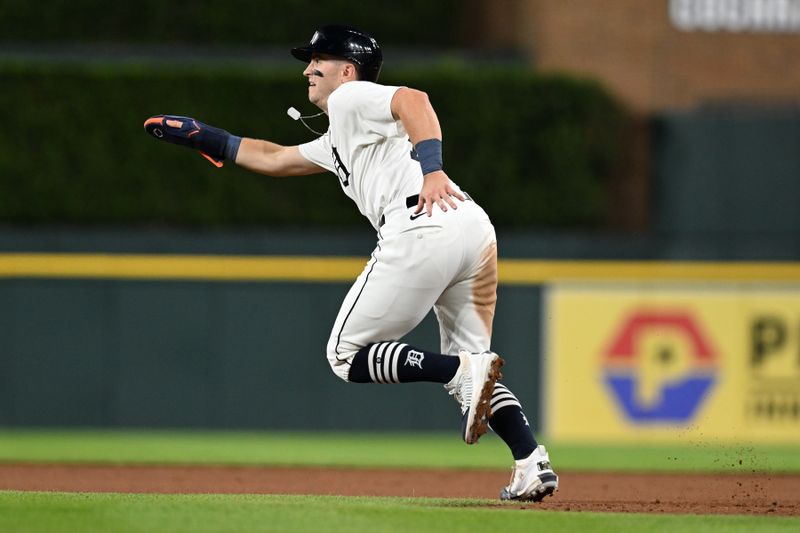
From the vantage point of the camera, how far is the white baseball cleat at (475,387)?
16.4ft

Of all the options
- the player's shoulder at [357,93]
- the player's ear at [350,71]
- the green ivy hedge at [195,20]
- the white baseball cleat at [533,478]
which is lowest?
the white baseball cleat at [533,478]

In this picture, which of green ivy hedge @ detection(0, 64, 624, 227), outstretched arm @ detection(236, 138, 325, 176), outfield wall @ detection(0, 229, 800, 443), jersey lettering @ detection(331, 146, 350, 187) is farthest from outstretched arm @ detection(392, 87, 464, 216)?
green ivy hedge @ detection(0, 64, 624, 227)

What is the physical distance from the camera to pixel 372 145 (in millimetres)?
5230

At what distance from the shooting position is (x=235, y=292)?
446 inches

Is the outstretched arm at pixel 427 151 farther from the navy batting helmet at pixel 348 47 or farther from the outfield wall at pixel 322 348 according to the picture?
the outfield wall at pixel 322 348

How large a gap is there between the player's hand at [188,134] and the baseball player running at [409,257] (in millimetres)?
596

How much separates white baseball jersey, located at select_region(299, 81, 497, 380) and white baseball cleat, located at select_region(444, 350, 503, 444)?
26 centimetres

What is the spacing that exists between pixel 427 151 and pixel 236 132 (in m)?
7.50

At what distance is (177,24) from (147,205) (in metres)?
2.24

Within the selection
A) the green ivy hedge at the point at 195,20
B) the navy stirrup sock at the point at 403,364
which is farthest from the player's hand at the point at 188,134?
the green ivy hedge at the point at 195,20

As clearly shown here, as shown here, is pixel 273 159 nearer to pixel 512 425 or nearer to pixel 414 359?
pixel 414 359

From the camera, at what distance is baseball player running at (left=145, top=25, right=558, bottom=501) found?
503 cm

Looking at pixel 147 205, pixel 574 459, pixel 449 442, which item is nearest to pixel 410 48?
pixel 147 205

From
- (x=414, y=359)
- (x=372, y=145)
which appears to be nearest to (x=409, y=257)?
(x=414, y=359)
